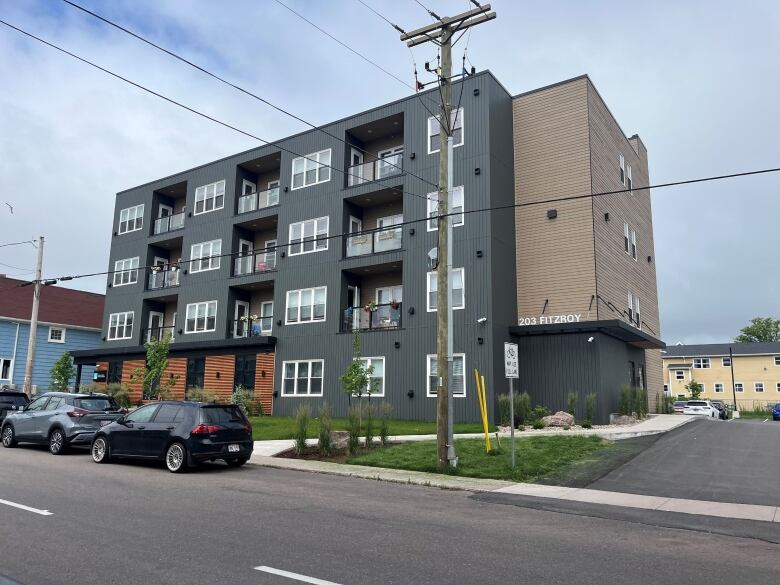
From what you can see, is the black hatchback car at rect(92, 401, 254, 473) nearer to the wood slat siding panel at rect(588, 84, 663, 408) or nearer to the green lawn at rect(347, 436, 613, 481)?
the green lawn at rect(347, 436, 613, 481)

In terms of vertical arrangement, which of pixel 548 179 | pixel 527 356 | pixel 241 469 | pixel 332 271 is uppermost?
pixel 548 179

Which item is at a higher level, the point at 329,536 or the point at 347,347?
the point at 347,347

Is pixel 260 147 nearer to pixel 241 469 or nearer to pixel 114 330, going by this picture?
pixel 114 330

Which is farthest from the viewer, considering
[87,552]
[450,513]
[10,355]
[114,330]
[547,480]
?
[10,355]

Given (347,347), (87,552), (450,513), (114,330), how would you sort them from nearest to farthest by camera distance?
(87,552)
(450,513)
(347,347)
(114,330)

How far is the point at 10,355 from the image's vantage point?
1678 inches

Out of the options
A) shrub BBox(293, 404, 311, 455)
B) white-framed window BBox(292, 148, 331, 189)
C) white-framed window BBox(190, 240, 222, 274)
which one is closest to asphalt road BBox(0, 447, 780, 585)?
shrub BBox(293, 404, 311, 455)

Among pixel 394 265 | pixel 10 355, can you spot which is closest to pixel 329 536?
pixel 394 265

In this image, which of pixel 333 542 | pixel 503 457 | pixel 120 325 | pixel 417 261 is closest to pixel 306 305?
pixel 417 261

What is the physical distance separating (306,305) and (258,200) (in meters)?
7.51

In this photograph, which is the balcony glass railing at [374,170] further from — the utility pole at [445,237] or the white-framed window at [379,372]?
the utility pole at [445,237]

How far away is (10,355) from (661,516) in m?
44.6

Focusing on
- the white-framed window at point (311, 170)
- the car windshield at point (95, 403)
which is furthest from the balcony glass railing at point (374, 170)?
the car windshield at point (95, 403)

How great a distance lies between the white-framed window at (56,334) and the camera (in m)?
45.2
